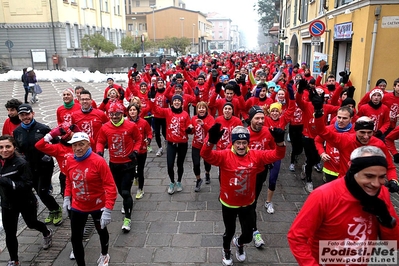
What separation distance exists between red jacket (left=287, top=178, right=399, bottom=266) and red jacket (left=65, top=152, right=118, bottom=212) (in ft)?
8.18

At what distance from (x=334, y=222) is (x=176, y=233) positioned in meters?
3.33

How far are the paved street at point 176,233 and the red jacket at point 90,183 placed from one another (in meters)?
1.02

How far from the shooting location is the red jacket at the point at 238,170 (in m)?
4.18

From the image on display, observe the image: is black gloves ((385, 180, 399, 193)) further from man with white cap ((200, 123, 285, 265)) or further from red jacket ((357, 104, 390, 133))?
red jacket ((357, 104, 390, 133))

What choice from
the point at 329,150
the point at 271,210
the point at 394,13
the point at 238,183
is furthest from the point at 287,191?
the point at 394,13

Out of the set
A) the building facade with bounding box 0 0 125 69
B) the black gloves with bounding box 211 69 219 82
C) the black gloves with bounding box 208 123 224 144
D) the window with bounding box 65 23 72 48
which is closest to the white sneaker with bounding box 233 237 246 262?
the black gloves with bounding box 208 123 224 144

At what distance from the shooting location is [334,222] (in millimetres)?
2607

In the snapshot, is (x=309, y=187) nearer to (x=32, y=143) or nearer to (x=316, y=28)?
(x=32, y=143)

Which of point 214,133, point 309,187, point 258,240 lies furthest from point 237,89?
point 214,133

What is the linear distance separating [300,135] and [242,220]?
4.21 meters

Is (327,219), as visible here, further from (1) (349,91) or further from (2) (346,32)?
(2) (346,32)

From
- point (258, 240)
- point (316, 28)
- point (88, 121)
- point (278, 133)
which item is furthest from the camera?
point (316, 28)

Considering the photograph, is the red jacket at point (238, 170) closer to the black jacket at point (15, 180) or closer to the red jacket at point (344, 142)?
the red jacket at point (344, 142)

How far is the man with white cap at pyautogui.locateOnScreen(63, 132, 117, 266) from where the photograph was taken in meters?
4.22
